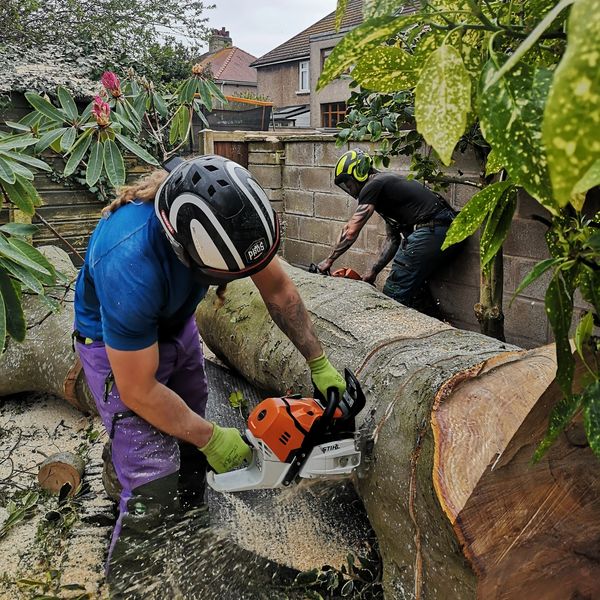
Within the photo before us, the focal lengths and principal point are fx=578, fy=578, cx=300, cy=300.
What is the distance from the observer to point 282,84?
23516 millimetres

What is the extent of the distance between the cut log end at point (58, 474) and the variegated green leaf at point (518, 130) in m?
2.73

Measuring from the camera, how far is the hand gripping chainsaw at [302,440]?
6.16 feet

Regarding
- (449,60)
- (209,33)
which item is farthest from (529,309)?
(209,33)

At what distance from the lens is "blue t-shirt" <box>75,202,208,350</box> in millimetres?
1767

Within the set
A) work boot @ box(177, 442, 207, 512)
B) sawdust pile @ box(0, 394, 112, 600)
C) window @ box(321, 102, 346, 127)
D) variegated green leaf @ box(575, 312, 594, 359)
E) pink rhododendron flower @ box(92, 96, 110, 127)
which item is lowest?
sawdust pile @ box(0, 394, 112, 600)

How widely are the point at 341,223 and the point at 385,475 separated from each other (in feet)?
12.6

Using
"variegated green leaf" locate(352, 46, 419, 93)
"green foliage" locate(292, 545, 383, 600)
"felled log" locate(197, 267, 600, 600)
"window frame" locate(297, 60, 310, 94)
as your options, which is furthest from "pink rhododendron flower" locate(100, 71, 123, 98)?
"window frame" locate(297, 60, 310, 94)

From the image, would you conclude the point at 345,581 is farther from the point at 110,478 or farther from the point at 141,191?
the point at 141,191

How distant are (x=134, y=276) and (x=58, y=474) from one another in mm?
1429

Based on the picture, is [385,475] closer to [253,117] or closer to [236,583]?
[236,583]

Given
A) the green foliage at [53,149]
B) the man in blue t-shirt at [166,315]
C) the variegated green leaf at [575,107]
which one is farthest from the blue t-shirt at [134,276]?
the variegated green leaf at [575,107]

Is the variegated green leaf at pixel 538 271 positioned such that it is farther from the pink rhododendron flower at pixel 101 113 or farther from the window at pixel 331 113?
the window at pixel 331 113

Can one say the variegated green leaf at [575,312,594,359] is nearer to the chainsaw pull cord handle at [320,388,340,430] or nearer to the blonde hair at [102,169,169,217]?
the chainsaw pull cord handle at [320,388,340,430]

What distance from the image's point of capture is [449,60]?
506 mm
